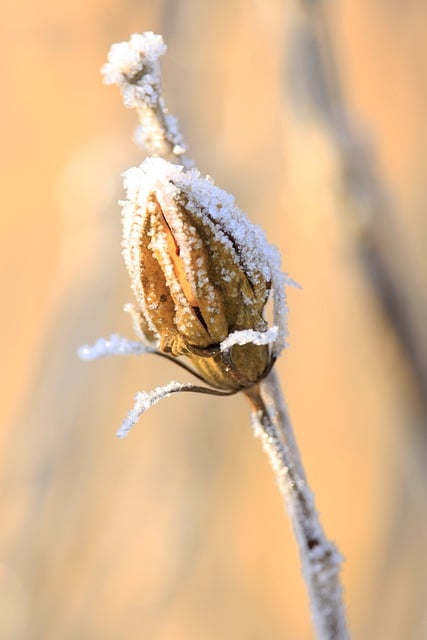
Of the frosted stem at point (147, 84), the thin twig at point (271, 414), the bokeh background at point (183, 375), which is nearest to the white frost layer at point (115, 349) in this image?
the thin twig at point (271, 414)

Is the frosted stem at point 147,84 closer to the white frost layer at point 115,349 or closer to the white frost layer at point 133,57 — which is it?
the white frost layer at point 133,57

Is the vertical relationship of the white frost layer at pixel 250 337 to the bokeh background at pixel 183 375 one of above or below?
below

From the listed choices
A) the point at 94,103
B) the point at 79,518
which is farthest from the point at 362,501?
the point at 94,103

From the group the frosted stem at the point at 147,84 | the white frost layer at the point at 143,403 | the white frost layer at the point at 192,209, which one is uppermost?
the frosted stem at the point at 147,84

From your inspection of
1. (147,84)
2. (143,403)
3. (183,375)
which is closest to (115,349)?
(143,403)

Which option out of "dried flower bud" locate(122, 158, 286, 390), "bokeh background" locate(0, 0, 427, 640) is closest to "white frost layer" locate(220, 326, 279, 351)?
"dried flower bud" locate(122, 158, 286, 390)

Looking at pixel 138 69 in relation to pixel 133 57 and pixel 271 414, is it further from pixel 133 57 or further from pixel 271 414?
pixel 271 414

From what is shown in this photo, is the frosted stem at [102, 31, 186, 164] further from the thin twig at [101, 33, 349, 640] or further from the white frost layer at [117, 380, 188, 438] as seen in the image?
the white frost layer at [117, 380, 188, 438]
